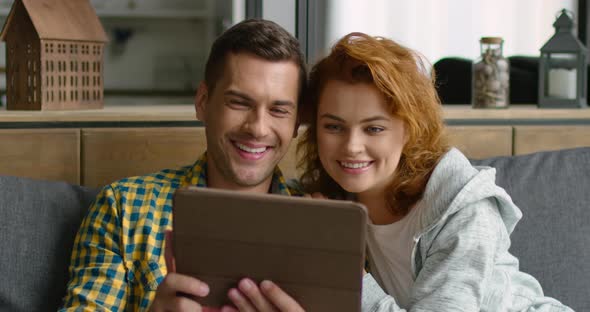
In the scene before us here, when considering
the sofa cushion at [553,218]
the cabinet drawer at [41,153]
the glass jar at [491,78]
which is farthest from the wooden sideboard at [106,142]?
the sofa cushion at [553,218]

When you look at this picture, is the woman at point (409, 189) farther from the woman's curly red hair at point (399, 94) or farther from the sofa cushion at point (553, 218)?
the sofa cushion at point (553, 218)

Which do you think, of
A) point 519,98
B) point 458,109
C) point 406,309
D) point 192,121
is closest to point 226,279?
point 406,309

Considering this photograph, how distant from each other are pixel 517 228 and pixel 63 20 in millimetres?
1192

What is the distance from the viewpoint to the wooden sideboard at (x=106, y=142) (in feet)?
5.89

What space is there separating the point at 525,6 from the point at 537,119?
171 centimetres

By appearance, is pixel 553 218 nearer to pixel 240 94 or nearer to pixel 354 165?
pixel 354 165

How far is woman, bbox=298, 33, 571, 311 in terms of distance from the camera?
134 cm

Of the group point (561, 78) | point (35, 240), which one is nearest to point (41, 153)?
point (35, 240)

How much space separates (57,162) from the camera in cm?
182

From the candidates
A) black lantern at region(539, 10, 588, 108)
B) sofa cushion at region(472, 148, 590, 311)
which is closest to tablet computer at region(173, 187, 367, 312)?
sofa cushion at region(472, 148, 590, 311)

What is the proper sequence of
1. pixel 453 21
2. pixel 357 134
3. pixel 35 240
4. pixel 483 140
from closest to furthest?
pixel 357 134 < pixel 35 240 < pixel 483 140 < pixel 453 21

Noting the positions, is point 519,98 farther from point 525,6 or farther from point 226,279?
point 226,279

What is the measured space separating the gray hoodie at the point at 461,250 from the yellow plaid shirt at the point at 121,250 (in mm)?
416

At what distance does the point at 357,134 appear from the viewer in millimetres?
1438
